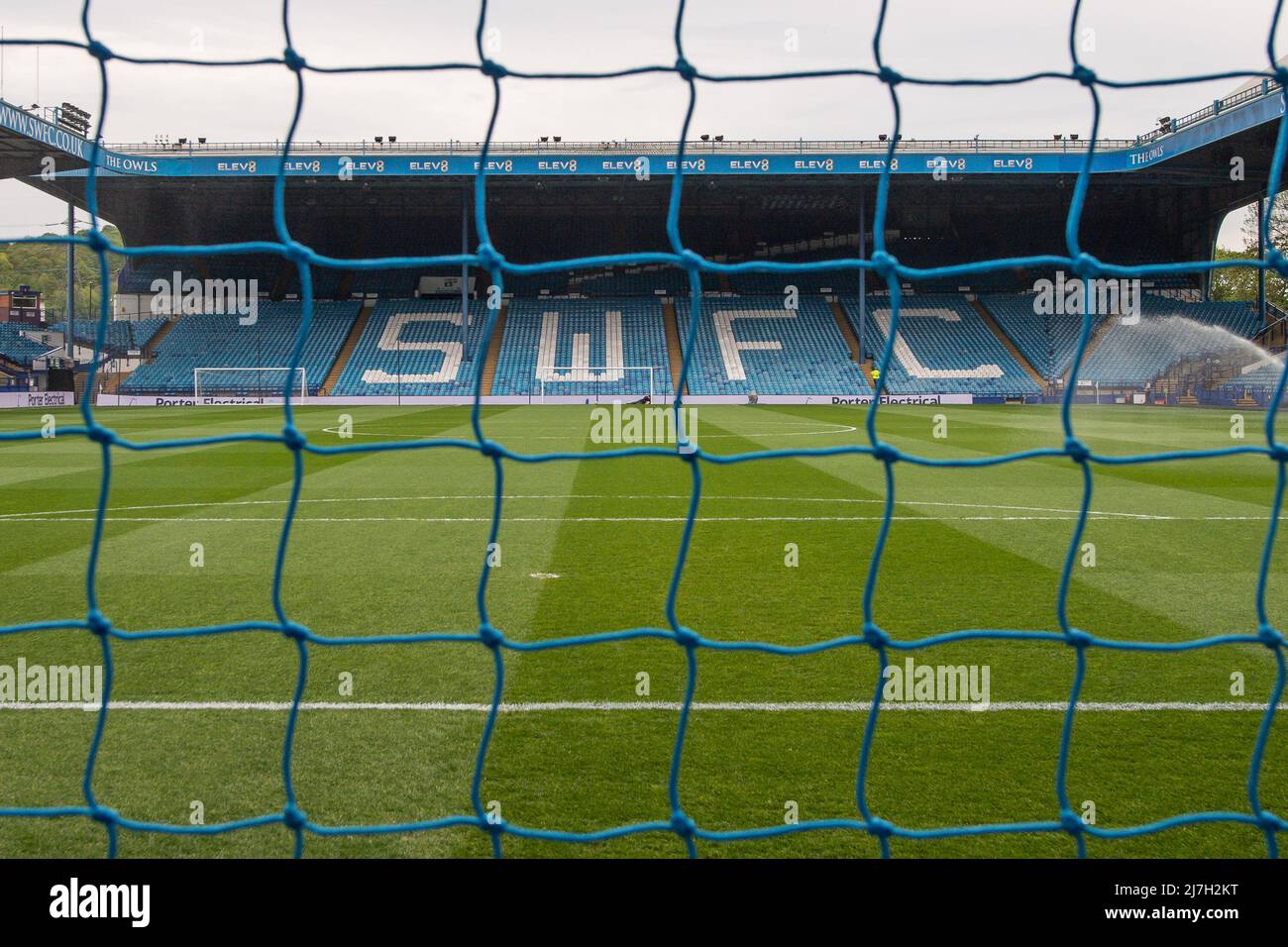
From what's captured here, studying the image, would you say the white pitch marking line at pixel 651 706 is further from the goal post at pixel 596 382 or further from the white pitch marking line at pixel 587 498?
the goal post at pixel 596 382

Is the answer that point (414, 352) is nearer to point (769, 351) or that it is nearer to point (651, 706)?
point (769, 351)

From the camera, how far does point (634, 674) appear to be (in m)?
4.24

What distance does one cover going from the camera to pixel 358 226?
140ft

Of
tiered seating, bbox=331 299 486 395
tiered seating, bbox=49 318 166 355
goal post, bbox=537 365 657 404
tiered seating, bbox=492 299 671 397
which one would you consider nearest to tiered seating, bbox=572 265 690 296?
tiered seating, bbox=492 299 671 397

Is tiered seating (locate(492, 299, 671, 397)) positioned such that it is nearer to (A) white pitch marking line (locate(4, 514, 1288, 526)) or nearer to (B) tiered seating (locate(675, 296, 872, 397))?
(B) tiered seating (locate(675, 296, 872, 397))

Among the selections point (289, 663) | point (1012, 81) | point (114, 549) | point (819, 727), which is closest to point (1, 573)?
point (114, 549)

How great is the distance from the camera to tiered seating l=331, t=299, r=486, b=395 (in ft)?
124

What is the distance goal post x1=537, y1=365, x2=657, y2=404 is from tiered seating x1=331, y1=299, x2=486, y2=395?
2896 millimetres

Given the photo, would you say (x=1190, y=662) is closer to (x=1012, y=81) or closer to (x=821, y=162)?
(x=1012, y=81)

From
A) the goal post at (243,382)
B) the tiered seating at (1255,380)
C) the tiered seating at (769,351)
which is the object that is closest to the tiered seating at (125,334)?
the goal post at (243,382)

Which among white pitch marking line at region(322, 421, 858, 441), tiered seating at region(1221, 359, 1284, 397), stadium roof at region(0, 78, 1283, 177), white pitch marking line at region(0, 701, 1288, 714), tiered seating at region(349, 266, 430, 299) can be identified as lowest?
white pitch marking line at region(0, 701, 1288, 714)

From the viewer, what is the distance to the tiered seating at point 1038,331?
38438 millimetres

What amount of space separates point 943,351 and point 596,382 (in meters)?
13.4

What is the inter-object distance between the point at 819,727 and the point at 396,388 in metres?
35.8
